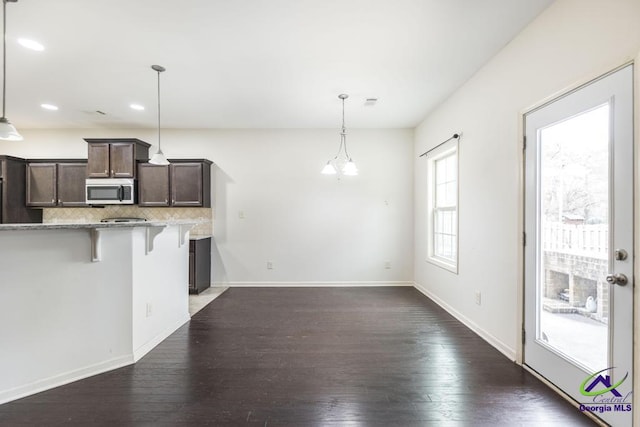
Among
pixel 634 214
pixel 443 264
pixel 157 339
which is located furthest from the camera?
pixel 443 264

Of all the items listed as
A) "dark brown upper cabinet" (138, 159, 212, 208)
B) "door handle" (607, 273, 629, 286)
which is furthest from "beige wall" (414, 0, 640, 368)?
"dark brown upper cabinet" (138, 159, 212, 208)

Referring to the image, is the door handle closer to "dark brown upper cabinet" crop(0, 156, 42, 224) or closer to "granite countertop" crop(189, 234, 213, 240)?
"granite countertop" crop(189, 234, 213, 240)

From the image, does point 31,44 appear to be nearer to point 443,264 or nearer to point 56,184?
point 56,184

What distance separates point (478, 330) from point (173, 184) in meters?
4.58

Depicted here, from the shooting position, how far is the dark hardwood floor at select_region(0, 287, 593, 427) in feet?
5.72

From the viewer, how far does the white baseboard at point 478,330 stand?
2450 mm

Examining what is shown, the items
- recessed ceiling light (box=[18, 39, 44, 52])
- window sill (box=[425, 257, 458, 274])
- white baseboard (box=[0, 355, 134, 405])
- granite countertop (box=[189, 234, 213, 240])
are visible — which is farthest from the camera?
granite countertop (box=[189, 234, 213, 240])

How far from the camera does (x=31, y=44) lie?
8.06ft

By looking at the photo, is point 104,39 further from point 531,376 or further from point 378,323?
point 531,376

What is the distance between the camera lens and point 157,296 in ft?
9.06

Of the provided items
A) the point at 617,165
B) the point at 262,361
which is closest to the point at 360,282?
the point at 262,361

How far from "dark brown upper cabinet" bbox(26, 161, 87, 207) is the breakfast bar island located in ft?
9.93

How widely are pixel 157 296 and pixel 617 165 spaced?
362 cm

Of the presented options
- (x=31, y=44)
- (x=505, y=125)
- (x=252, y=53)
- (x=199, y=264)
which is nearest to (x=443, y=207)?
(x=505, y=125)
